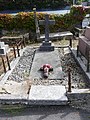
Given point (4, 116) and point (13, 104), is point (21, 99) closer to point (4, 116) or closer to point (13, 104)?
point (13, 104)

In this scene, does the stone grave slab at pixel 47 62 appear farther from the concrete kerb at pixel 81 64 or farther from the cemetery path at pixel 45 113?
the cemetery path at pixel 45 113

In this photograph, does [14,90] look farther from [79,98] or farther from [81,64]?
[81,64]

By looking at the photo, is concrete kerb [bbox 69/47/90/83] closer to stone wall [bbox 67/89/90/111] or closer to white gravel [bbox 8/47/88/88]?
white gravel [bbox 8/47/88/88]

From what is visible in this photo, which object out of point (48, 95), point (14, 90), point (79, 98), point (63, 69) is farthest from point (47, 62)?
point (79, 98)

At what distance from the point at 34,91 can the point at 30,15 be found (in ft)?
25.5

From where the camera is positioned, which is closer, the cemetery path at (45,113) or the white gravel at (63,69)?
the cemetery path at (45,113)

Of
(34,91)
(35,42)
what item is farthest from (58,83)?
(35,42)

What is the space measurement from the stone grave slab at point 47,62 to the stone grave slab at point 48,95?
2.91 feet

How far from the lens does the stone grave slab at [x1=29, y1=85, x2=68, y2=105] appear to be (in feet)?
18.1

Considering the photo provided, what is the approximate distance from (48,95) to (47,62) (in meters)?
2.81

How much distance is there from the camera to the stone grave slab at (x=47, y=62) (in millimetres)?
7148

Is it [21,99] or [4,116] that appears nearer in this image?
[4,116]

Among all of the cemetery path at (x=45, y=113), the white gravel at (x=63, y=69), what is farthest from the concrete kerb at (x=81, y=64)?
the cemetery path at (x=45, y=113)

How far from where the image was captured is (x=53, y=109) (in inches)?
213
